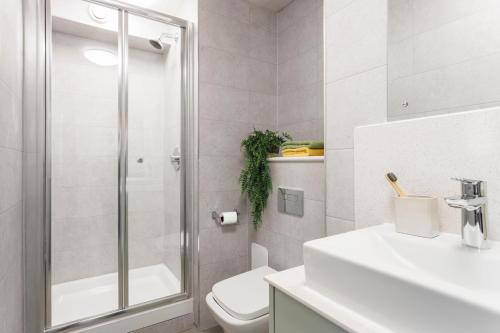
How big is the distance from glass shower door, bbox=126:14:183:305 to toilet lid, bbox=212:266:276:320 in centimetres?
55

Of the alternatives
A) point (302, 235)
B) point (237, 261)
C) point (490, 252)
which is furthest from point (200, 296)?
point (490, 252)

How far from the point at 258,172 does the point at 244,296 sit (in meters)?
0.76

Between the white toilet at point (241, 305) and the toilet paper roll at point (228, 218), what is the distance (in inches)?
14.7

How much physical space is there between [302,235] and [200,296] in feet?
2.81

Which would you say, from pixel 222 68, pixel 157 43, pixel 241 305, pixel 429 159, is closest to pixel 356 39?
pixel 429 159

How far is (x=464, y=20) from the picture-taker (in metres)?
0.78

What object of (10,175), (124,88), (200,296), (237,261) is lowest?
(200,296)

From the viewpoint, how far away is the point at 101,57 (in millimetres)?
1801

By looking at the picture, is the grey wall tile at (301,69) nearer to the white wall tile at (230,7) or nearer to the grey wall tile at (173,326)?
the white wall tile at (230,7)

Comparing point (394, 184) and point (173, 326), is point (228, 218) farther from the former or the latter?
point (394, 184)

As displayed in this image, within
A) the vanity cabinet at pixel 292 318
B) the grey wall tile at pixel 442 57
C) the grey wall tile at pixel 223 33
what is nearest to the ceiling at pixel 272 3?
the grey wall tile at pixel 223 33

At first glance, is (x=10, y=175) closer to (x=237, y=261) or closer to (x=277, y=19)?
(x=237, y=261)

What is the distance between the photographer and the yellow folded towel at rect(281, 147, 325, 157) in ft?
4.99

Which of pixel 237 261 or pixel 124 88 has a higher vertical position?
pixel 124 88
